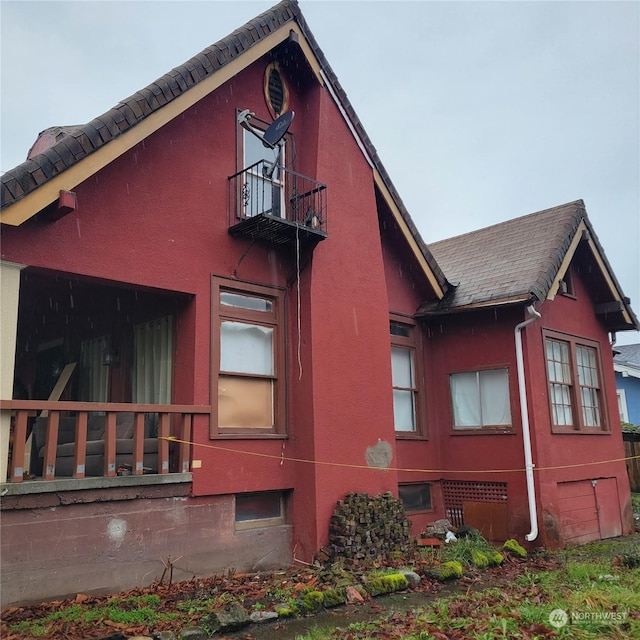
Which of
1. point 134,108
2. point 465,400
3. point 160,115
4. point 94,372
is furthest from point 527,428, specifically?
point 134,108

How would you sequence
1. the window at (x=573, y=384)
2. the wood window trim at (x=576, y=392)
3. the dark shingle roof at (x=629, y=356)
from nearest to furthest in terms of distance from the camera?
the wood window trim at (x=576, y=392), the window at (x=573, y=384), the dark shingle roof at (x=629, y=356)

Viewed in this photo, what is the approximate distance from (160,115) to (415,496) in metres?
7.47

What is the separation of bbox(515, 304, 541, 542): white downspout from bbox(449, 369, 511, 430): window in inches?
13.9

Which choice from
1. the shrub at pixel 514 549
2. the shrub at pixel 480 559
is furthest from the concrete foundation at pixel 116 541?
the shrub at pixel 514 549

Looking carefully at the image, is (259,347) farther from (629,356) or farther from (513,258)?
(629,356)

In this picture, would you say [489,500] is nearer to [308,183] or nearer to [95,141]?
[308,183]

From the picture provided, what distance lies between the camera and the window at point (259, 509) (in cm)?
823

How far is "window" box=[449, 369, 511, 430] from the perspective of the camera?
1109 cm

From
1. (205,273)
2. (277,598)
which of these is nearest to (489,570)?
(277,598)

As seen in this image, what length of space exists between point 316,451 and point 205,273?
2799 mm

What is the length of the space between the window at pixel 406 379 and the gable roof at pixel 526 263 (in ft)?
1.83

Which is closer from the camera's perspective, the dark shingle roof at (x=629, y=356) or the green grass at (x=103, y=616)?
the green grass at (x=103, y=616)

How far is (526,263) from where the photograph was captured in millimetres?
11289

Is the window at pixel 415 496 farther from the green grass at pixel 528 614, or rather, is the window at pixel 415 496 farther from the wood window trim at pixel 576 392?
the green grass at pixel 528 614
